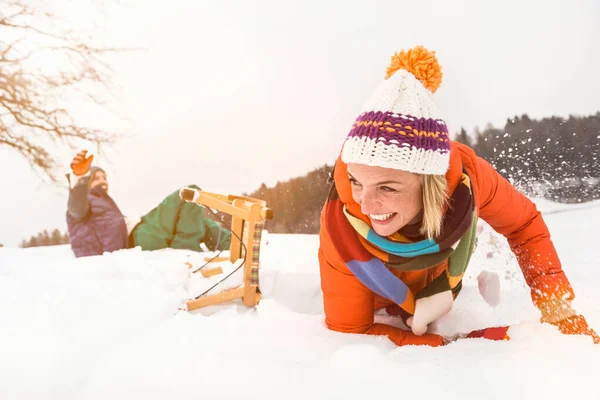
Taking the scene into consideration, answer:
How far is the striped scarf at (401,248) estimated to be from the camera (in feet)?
2.53

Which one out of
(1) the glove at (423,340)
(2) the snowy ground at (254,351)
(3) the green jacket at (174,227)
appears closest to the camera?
(2) the snowy ground at (254,351)

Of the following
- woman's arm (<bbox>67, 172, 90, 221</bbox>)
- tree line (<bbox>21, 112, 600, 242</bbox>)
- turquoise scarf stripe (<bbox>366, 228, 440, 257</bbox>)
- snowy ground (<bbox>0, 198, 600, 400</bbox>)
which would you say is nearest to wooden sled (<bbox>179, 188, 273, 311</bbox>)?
snowy ground (<bbox>0, 198, 600, 400</bbox>)

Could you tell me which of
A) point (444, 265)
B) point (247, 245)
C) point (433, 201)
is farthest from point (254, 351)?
point (247, 245)

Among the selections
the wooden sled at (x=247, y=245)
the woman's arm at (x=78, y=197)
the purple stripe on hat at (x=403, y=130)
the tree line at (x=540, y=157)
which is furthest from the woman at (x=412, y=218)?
the woman's arm at (x=78, y=197)

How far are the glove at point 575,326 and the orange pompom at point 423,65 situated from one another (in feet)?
1.69

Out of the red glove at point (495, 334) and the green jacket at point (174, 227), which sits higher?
the red glove at point (495, 334)

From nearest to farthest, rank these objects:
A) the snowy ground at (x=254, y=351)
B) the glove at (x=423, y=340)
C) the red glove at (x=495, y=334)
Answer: the snowy ground at (x=254, y=351)
the red glove at (x=495, y=334)
the glove at (x=423, y=340)

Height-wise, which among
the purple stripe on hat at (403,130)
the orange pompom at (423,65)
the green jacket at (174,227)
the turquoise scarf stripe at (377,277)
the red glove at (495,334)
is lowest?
the green jacket at (174,227)

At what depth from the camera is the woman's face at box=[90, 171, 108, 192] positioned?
2.24 m

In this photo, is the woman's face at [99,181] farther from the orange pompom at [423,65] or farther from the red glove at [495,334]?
the red glove at [495,334]

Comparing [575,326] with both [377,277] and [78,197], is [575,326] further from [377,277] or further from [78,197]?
[78,197]

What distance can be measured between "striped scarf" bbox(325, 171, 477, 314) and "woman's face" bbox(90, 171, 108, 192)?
5.99 feet

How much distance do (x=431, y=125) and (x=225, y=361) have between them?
53 centimetres

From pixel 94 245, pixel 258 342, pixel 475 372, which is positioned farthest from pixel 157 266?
pixel 475 372
